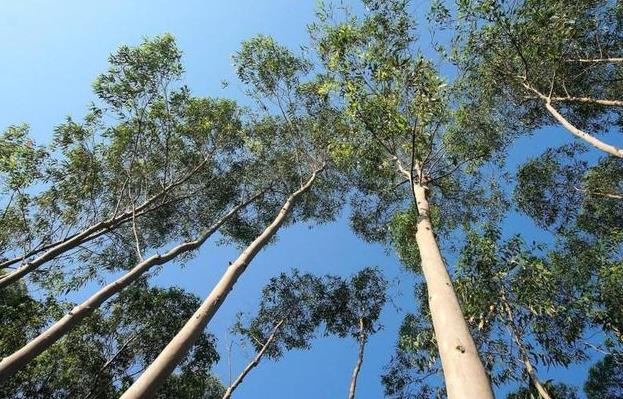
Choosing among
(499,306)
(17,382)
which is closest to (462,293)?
(499,306)

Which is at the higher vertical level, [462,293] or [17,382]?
[462,293]

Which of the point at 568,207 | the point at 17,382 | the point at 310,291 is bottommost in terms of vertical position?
the point at 17,382

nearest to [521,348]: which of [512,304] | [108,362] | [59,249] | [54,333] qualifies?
[512,304]

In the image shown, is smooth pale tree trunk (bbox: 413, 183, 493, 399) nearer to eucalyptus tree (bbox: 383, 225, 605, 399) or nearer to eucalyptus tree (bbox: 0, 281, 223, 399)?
eucalyptus tree (bbox: 383, 225, 605, 399)

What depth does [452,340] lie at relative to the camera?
12.4 feet

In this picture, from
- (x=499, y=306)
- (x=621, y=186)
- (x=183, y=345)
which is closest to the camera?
(x=183, y=345)

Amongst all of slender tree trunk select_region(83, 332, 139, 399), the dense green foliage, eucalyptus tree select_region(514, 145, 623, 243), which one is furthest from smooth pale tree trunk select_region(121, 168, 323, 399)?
eucalyptus tree select_region(514, 145, 623, 243)

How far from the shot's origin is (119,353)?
1108 centimetres

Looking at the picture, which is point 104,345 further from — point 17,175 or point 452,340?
point 452,340

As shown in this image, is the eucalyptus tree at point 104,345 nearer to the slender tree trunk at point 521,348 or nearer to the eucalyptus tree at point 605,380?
the slender tree trunk at point 521,348

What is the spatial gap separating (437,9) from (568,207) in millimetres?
8466

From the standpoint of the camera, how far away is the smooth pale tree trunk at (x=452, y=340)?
3154 millimetres

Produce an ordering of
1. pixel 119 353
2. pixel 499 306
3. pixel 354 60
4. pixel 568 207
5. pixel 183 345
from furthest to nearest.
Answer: pixel 568 207 < pixel 119 353 < pixel 354 60 < pixel 499 306 < pixel 183 345

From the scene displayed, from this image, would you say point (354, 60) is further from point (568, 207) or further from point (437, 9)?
point (568, 207)
